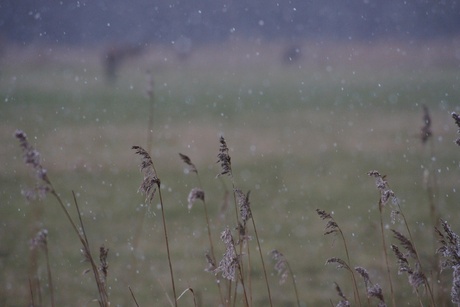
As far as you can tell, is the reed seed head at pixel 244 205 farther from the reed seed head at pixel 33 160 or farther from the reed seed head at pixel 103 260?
the reed seed head at pixel 33 160

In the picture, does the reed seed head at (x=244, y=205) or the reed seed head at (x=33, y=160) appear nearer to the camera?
the reed seed head at (x=33, y=160)

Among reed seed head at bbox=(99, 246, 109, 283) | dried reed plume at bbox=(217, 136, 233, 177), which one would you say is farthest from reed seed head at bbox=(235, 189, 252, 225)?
reed seed head at bbox=(99, 246, 109, 283)

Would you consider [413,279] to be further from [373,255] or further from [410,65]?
[410,65]

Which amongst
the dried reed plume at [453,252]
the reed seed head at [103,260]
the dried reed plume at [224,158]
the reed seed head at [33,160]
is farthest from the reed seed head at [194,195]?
the dried reed plume at [453,252]

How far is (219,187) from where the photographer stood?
465 inches

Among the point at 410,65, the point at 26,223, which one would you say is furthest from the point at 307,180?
the point at 410,65

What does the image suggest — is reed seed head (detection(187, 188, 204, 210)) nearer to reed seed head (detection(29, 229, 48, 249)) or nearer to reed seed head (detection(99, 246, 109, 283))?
reed seed head (detection(99, 246, 109, 283))

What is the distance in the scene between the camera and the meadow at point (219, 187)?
17.8 ft

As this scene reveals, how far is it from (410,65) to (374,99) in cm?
2821

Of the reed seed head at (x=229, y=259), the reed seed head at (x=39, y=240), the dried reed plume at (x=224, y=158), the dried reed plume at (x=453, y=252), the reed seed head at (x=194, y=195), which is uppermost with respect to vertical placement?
the dried reed plume at (x=224, y=158)

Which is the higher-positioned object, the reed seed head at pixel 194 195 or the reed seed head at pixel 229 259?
the reed seed head at pixel 194 195

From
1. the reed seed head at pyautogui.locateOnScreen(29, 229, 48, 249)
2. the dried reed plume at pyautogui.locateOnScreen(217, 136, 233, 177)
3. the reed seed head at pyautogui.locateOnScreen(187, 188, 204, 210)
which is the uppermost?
the dried reed plume at pyautogui.locateOnScreen(217, 136, 233, 177)

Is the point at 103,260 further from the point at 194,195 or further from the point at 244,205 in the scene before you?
the point at 244,205

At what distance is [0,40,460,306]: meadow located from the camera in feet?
17.8
